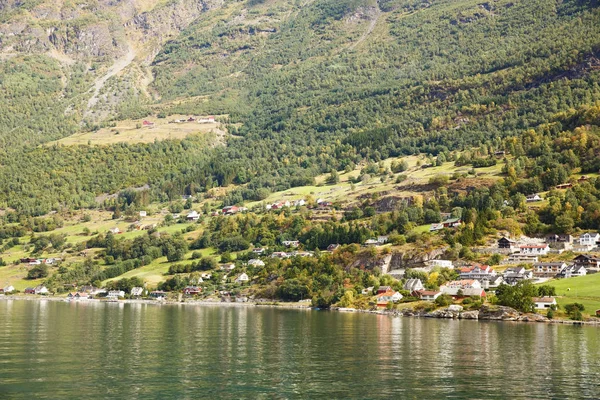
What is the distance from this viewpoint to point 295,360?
6838cm

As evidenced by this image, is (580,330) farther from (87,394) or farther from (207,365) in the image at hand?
(87,394)

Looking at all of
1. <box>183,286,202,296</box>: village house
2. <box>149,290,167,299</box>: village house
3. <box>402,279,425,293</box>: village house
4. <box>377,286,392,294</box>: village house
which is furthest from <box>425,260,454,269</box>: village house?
<box>149,290,167,299</box>: village house

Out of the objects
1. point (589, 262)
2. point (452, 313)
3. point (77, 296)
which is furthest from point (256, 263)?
point (589, 262)

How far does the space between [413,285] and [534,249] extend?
27.6 m

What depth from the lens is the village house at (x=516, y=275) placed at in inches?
5172

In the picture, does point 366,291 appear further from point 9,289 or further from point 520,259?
point 9,289

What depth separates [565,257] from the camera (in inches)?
5625

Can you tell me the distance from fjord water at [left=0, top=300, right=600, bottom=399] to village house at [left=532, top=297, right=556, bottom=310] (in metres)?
8.55

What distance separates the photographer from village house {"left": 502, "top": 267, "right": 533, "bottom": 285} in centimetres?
13138

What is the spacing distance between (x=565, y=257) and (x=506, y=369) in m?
85.0

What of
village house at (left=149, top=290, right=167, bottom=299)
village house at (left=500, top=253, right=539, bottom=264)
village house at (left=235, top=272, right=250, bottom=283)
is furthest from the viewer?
village house at (left=149, top=290, right=167, bottom=299)

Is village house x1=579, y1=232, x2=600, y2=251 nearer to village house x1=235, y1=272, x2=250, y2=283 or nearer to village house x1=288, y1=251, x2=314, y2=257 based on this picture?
village house x1=288, y1=251, x2=314, y2=257

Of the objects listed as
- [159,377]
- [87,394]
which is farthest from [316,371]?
[87,394]

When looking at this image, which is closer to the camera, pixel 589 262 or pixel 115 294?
pixel 589 262
